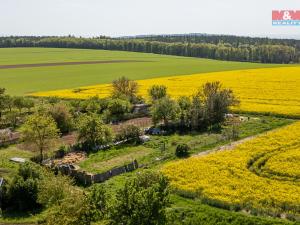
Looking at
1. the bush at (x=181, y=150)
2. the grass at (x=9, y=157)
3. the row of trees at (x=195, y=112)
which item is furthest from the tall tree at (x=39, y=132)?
the row of trees at (x=195, y=112)

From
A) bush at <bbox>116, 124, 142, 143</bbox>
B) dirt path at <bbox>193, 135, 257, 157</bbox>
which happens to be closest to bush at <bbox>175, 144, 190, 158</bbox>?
dirt path at <bbox>193, 135, 257, 157</bbox>

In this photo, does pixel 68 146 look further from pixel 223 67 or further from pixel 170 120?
pixel 223 67

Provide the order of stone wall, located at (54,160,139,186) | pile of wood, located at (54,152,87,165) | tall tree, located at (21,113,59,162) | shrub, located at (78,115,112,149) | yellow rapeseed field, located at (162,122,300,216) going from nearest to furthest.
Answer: yellow rapeseed field, located at (162,122,300,216) → stone wall, located at (54,160,139,186) → pile of wood, located at (54,152,87,165) → tall tree, located at (21,113,59,162) → shrub, located at (78,115,112,149)

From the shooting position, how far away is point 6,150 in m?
53.3

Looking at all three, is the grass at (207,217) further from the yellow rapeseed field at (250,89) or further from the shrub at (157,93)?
the shrub at (157,93)

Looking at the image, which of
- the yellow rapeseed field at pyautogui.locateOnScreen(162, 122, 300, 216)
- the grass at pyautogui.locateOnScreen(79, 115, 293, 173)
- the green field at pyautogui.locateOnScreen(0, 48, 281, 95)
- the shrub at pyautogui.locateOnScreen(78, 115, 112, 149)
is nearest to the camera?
the yellow rapeseed field at pyautogui.locateOnScreen(162, 122, 300, 216)

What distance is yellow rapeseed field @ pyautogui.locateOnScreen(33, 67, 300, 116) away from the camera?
7112cm

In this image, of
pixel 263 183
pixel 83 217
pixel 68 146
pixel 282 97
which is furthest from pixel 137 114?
pixel 83 217

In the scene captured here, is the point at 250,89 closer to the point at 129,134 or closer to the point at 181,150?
the point at 129,134

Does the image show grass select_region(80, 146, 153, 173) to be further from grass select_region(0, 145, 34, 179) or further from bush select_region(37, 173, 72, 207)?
bush select_region(37, 173, 72, 207)

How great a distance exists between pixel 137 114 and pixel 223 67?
7916 cm

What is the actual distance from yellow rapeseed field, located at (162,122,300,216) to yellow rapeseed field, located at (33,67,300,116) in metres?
19.7

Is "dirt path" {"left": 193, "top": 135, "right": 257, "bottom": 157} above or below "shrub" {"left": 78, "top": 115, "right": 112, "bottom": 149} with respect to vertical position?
below

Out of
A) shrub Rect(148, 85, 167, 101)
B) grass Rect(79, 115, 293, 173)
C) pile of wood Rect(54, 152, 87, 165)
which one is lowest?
pile of wood Rect(54, 152, 87, 165)
